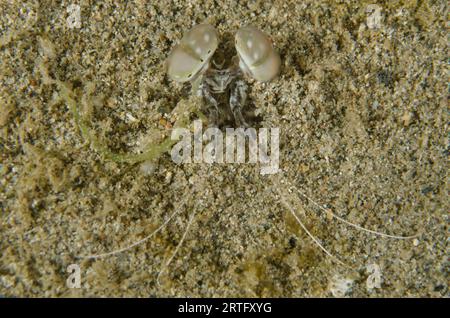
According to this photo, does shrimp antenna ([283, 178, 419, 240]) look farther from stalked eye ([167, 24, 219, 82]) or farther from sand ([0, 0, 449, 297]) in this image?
stalked eye ([167, 24, 219, 82])

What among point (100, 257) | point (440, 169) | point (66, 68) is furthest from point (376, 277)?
point (66, 68)

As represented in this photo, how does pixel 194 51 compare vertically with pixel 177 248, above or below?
above

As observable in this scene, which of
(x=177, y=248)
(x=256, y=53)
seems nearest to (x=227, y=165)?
(x=177, y=248)

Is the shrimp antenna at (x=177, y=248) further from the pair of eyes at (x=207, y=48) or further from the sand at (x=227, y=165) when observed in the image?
the pair of eyes at (x=207, y=48)

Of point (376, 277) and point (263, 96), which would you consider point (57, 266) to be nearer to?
point (263, 96)

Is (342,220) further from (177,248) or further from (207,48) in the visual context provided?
(207,48)

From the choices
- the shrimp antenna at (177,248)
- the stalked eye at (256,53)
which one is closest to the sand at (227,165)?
the shrimp antenna at (177,248)

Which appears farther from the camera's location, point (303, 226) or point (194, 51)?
point (303, 226)
